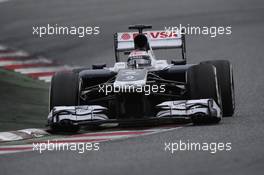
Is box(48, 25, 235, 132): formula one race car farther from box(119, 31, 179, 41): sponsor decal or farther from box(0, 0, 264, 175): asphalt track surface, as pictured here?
box(119, 31, 179, 41): sponsor decal

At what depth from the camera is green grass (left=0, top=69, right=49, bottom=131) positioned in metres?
13.9

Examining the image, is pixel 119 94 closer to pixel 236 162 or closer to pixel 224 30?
pixel 236 162

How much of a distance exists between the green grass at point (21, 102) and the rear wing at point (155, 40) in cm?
143

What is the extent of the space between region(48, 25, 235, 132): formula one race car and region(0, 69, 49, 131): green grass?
685 millimetres

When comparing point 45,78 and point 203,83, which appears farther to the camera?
point 45,78

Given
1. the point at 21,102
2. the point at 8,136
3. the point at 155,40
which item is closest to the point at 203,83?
the point at 8,136

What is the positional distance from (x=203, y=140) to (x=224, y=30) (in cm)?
1161

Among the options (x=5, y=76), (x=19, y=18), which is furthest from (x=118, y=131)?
(x=19, y=18)

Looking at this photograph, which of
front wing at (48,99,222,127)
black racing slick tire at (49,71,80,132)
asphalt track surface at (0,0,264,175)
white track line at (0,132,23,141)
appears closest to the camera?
asphalt track surface at (0,0,264,175)

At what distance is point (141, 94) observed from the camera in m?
13.0

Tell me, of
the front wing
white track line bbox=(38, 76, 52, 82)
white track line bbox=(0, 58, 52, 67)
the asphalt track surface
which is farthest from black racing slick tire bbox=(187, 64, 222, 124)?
white track line bbox=(0, 58, 52, 67)

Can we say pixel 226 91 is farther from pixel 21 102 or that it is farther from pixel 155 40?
pixel 21 102

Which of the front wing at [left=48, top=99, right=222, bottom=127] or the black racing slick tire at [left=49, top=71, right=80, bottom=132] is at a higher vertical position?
the black racing slick tire at [left=49, top=71, right=80, bottom=132]

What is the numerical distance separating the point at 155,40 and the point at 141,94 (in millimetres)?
2843
